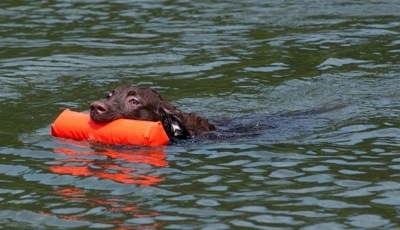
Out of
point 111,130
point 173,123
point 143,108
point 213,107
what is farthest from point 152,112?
point 213,107

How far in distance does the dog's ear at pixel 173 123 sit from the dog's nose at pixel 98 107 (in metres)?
0.92

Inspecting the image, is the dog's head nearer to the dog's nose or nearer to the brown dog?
the brown dog

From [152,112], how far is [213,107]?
1896mm

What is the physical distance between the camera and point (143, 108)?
1257 cm

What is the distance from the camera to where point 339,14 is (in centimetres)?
1941

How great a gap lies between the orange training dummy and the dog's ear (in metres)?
0.45

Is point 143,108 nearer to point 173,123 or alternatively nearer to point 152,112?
point 152,112

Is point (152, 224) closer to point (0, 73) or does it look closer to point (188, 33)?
point (0, 73)

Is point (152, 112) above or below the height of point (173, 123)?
above

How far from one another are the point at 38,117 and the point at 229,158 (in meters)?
3.46

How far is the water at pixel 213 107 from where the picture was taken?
9.22 meters

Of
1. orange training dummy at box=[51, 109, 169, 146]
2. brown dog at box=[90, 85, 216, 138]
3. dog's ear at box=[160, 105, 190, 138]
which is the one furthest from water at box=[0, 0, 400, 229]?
brown dog at box=[90, 85, 216, 138]

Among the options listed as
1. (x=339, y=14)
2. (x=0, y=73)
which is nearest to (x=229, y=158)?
(x=0, y=73)

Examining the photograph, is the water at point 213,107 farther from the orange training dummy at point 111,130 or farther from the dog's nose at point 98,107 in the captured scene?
the dog's nose at point 98,107
